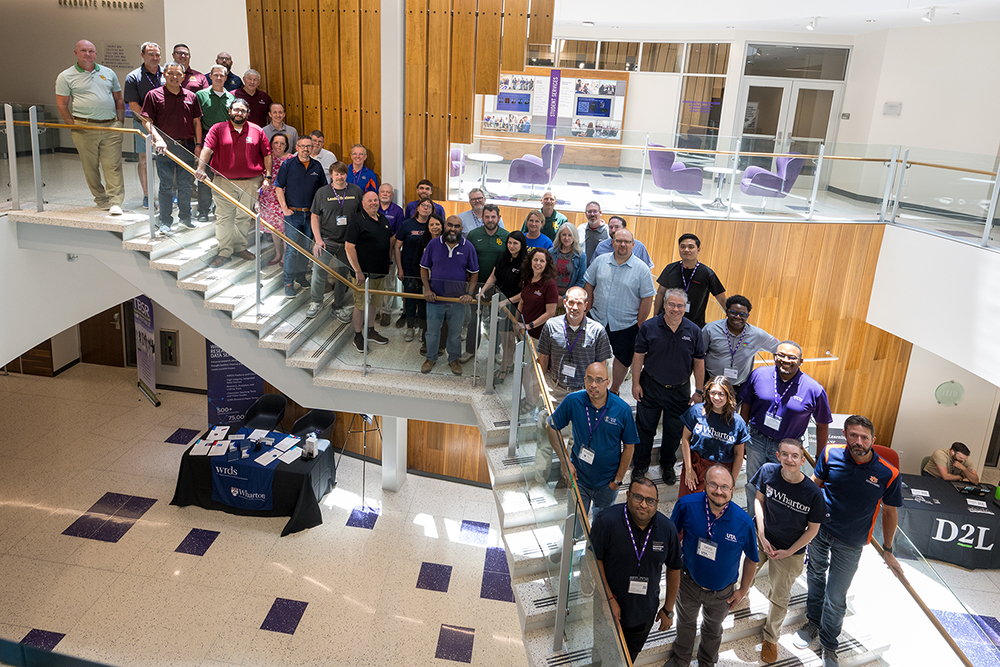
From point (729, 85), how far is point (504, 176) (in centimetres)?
711

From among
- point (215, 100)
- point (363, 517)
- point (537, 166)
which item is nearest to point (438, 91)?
point (537, 166)

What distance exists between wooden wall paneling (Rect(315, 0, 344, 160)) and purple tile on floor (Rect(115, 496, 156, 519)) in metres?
5.43

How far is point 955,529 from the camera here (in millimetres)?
8883

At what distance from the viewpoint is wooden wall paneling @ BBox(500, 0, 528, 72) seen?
790 cm

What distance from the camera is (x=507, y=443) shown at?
6043 mm

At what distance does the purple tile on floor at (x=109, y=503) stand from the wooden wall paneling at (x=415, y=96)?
5788 millimetres

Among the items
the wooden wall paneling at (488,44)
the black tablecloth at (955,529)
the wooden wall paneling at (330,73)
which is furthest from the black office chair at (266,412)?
the black tablecloth at (955,529)

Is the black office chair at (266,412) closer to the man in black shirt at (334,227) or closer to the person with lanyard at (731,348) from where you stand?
the man in black shirt at (334,227)

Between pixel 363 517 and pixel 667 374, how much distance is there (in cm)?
599

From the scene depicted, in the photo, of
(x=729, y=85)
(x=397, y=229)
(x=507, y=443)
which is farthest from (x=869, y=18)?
(x=507, y=443)

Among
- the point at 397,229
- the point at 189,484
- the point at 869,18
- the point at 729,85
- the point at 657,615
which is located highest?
the point at 869,18

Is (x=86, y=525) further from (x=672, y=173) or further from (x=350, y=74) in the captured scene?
(x=672, y=173)

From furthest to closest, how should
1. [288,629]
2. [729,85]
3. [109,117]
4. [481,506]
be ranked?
[729,85]
[481,506]
[288,629]
[109,117]

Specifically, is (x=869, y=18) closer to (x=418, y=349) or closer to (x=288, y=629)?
(x=418, y=349)
